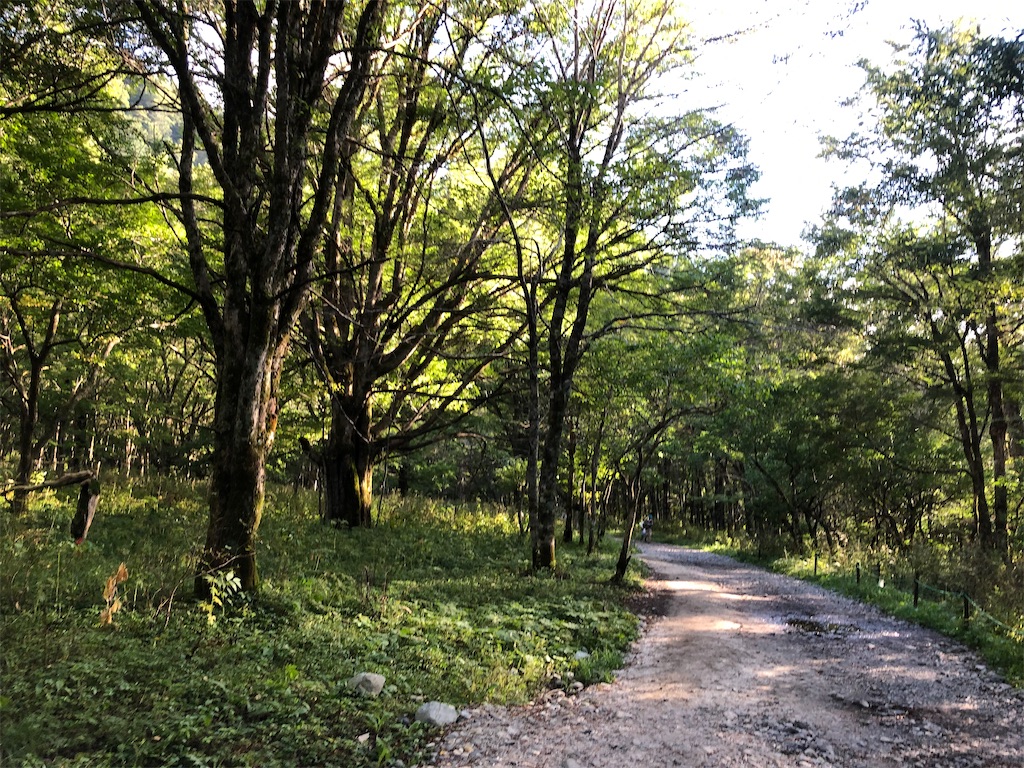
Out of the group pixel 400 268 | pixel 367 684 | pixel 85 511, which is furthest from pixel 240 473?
pixel 400 268

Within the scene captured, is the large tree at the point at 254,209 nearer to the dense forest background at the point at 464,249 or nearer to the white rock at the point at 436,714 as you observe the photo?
the dense forest background at the point at 464,249

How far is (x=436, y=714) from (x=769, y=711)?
3.18m

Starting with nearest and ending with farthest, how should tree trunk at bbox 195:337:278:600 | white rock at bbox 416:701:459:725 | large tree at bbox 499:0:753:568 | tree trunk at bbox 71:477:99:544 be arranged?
tree trunk at bbox 71:477:99:544
white rock at bbox 416:701:459:725
tree trunk at bbox 195:337:278:600
large tree at bbox 499:0:753:568

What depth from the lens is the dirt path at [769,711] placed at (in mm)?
4758

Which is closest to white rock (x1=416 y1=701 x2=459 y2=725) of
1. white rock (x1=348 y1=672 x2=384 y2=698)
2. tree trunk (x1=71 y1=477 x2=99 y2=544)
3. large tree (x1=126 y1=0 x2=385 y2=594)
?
white rock (x1=348 y1=672 x2=384 y2=698)

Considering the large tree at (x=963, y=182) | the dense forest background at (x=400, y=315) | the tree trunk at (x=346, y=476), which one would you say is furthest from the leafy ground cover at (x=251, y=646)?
the large tree at (x=963, y=182)

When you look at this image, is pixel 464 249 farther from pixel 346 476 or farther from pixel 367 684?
pixel 367 684

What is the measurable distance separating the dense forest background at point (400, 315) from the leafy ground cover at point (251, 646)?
41mm

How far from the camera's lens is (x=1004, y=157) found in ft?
39.3

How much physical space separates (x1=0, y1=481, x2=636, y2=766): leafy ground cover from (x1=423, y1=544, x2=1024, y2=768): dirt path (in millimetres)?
498

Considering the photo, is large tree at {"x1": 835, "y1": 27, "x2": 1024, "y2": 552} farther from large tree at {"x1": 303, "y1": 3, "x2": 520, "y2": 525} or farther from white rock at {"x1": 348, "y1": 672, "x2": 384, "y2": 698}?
white rock at {"x1": 348, "y1": 672, "x2": 384, "y2": 698}

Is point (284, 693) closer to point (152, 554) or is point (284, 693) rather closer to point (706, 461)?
point (152, 554)

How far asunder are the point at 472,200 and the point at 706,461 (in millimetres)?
25932

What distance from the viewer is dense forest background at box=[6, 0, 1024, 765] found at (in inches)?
229
